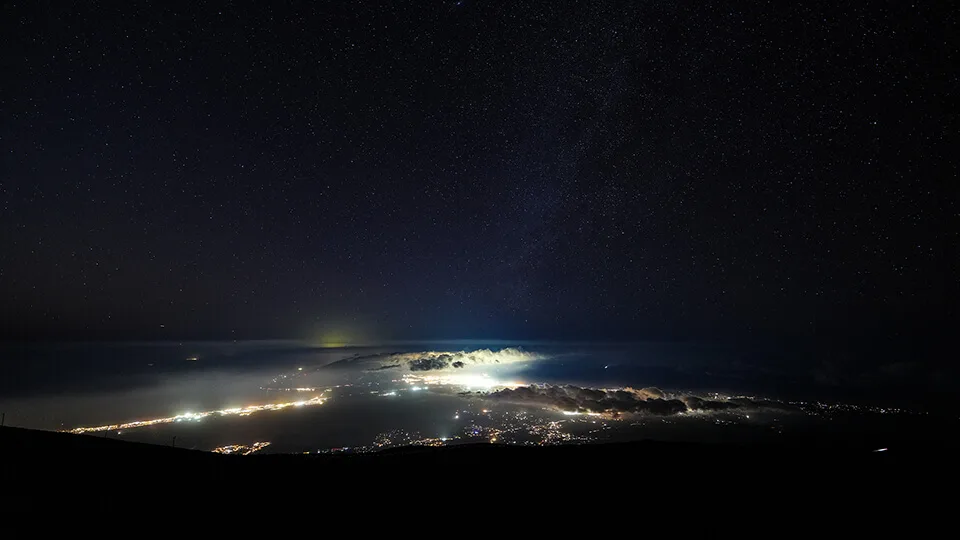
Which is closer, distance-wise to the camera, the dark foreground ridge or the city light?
the dark foreground ridge

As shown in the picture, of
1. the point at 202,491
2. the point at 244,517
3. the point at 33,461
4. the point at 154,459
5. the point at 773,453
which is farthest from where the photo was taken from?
the point at 773,453

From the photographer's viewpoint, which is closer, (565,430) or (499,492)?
(499,492)

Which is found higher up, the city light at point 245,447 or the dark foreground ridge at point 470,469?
the dark foreground ridge at point 470,469

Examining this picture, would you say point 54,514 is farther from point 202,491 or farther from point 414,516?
point 414,516

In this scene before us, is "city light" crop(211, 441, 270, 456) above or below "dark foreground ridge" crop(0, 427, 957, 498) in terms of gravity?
below

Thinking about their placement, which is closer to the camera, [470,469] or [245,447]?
[470,469]

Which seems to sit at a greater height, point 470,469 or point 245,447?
point 470,469

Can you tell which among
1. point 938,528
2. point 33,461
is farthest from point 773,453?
point 33,461

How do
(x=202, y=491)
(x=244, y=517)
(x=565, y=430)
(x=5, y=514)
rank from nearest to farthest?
1. (x=5, y=514)
2. (x=244, y=517)
3. (x=202, y=491)
4. (x=565, y=430)

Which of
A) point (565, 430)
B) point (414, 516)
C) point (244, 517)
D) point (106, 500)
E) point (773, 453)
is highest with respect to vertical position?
point (106, 500)

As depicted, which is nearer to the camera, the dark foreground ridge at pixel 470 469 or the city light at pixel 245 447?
the dark foreground ridge at pixel 470 469

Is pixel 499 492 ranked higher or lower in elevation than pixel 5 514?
lower
